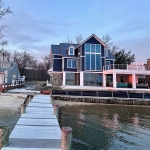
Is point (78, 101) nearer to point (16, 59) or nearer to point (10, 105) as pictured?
point (10, 105)

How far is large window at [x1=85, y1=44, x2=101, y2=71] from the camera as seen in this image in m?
24.8

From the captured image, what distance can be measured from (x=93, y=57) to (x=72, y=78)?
15.3 feet

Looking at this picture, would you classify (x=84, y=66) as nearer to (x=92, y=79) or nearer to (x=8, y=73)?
(x=92, y=79)

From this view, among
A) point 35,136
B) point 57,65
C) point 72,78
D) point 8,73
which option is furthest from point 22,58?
point 35,136

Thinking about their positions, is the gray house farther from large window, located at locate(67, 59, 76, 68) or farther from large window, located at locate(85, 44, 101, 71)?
large window, located at locate(85, 44, 101, 71)

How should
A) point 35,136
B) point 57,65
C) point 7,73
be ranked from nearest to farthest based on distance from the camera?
point 35,136
point 57,65
point 7,73

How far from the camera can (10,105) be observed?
14.6 metres

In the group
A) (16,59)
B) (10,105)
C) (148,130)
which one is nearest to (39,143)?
(148,130)

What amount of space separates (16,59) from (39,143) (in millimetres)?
53268

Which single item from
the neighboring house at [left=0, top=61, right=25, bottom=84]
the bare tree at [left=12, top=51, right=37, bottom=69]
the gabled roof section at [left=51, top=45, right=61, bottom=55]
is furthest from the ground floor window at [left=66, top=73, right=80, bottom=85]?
the bare tree at [left=12, top=51, right=37, bottom=69]

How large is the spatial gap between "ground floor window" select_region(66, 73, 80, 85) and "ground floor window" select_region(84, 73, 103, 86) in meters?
1.33

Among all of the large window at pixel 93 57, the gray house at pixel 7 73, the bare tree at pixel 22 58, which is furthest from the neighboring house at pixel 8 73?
the bare tree at pixel 22 58

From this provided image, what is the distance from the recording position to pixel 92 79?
2533cm

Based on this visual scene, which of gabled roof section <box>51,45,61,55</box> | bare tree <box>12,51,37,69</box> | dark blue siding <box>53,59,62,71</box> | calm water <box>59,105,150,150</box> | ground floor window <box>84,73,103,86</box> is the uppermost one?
bare tree <box>12,51,37,69</box>
